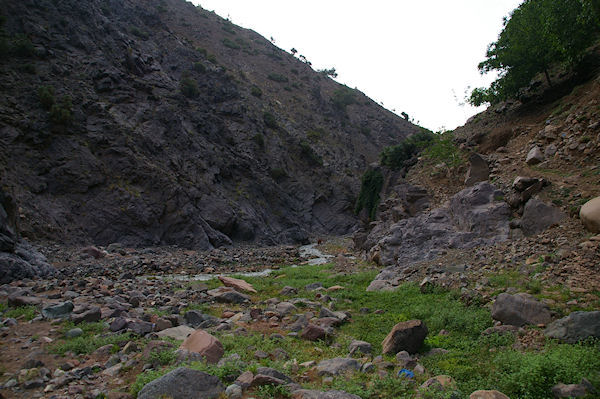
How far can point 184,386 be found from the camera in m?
4.52

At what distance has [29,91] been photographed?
2659cm

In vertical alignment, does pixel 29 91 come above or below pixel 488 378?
above

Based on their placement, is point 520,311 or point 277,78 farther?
point 277,78

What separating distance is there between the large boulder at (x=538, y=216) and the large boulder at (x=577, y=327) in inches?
207

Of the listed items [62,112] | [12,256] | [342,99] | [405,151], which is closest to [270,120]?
[405,151]

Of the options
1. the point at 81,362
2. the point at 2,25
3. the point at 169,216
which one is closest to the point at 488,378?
the point at 81,362

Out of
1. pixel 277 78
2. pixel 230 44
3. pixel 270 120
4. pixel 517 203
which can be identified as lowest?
pixel 517 203

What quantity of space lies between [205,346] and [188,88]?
43544 millimetres

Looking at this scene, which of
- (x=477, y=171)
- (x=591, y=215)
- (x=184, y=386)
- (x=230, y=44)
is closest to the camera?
(x=184, y=386)

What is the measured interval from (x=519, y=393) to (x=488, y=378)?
459 millimetres

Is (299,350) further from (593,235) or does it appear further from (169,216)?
(169,216)

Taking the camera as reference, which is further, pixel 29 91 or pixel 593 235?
pixel 29 91

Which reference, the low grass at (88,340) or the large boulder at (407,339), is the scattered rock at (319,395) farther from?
the low grass at (88,340)

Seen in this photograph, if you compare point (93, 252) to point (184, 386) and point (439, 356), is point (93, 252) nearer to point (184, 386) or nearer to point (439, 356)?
point (184, 386)
